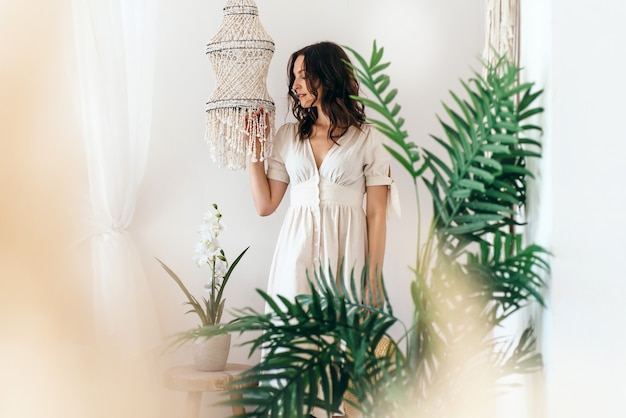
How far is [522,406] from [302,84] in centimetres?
133

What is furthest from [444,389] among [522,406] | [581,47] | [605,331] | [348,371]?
[581,47]

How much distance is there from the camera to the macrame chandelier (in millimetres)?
2531

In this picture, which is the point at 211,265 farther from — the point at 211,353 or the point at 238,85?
the point at 238,85

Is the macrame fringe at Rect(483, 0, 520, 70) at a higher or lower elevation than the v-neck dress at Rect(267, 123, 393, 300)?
higher

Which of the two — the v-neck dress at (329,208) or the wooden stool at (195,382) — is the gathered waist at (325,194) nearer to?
the v-neck dress at (329,208)

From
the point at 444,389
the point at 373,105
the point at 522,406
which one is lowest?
the point at 522,406

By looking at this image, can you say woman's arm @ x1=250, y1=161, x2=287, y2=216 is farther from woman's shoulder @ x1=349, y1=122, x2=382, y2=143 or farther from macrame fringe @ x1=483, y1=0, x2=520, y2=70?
macrame fringe @ x1=483, y1=0, x2=520, y2=70

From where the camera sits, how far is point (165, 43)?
291 cm

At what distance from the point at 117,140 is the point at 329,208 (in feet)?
2.60

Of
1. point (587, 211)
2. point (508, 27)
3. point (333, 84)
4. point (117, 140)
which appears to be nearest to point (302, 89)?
point (333, 84)

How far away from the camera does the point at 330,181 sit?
8.49ft

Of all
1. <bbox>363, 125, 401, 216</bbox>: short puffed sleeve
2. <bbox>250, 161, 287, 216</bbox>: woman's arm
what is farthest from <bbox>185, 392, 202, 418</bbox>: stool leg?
<bbox>363, 125, 401, 216</bbox>: short puffed sleeve

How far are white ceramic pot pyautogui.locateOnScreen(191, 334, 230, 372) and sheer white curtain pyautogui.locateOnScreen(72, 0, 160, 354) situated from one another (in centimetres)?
21

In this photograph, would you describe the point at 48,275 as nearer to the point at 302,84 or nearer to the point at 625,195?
the point at 302,84
